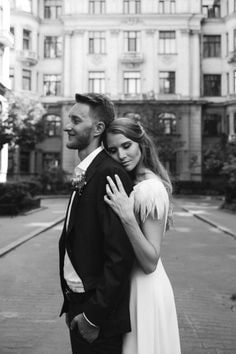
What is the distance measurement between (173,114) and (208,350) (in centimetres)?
4120

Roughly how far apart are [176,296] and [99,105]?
473cm

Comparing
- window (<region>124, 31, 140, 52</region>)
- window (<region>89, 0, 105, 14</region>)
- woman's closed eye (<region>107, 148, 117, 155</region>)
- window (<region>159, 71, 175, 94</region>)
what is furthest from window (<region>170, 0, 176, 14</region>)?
woman's closed eye (<region>107, 148, 117, 155</region>)

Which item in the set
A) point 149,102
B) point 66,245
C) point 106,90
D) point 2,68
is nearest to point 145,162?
point 66,245

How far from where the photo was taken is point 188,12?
146ft

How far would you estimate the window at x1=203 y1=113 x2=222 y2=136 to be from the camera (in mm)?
45656

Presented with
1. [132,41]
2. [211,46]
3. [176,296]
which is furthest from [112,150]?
[211,46]

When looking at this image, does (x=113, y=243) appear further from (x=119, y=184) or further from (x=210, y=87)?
(x=210, y=87)

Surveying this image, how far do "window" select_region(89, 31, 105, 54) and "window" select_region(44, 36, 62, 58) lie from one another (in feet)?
11.9

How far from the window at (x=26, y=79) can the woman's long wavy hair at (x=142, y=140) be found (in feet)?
147

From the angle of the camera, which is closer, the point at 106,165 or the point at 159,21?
the point at 106,165

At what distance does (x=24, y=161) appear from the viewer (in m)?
44.7

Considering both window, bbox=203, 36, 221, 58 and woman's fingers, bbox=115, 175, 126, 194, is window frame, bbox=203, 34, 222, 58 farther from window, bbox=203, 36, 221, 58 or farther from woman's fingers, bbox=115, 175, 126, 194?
woman's fingers, bbox=115, 175, 126, 194

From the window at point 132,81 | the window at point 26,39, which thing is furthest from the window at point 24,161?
the window at point 132,81

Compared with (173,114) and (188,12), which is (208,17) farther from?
(173,114)
